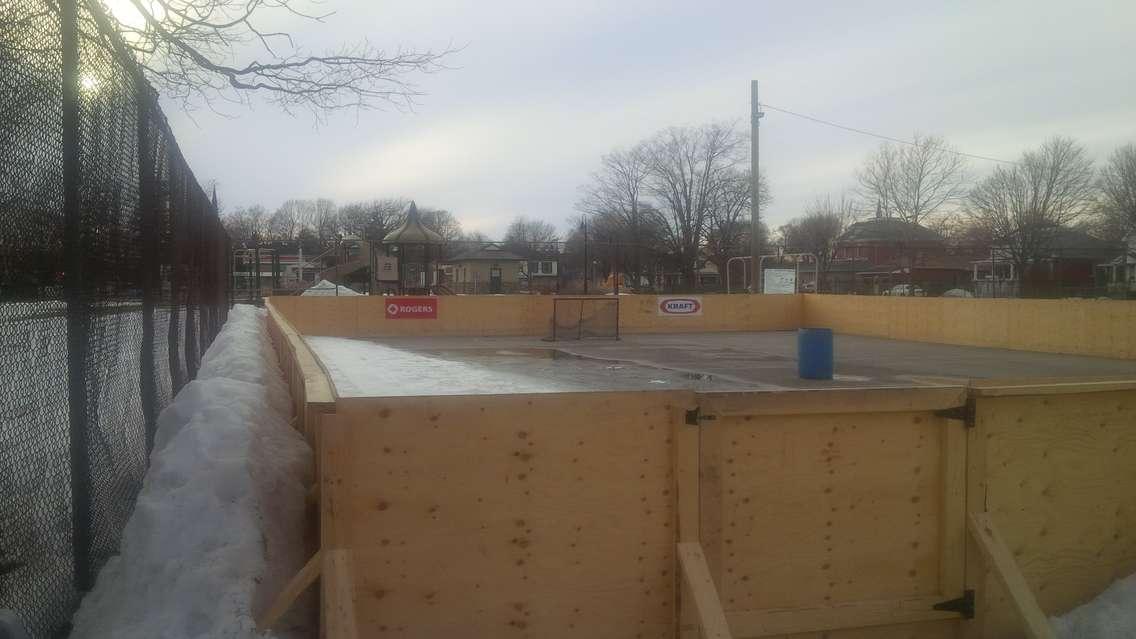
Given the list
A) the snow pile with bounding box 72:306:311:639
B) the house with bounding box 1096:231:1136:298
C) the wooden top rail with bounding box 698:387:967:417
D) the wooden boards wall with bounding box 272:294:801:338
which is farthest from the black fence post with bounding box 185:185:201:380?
the house with bounding box 1096:231:1136:298

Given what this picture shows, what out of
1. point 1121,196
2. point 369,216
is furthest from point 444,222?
point 1121,196

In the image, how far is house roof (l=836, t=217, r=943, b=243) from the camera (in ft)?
192

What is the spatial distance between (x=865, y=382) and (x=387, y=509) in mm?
10474

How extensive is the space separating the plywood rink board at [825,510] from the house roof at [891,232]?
54.3 m

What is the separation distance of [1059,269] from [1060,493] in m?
38.4

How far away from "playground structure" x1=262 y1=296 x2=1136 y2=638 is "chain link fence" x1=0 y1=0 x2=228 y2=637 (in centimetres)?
99

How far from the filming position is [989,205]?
55.2 m

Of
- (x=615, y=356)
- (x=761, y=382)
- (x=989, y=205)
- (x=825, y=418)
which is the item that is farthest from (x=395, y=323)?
(x=989, y=205)

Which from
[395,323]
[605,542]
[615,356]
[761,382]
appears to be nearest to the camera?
[605,542]

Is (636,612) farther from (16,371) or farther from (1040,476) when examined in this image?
(16,371)

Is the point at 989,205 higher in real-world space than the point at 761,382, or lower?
higher

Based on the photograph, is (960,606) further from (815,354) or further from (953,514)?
(815,354)

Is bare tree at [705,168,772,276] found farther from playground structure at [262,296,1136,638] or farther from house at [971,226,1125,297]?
playground structure at [262,296,1136,638]

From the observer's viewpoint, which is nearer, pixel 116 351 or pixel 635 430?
pixel 116 351
